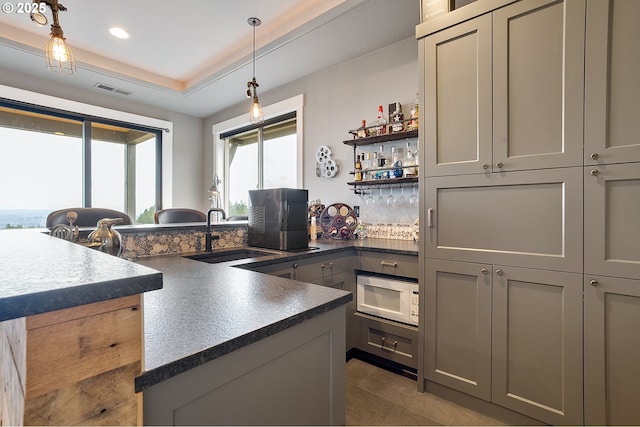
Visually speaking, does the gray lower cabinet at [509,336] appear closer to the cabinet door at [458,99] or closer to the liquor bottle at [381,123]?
the cabinet door at [458,99]

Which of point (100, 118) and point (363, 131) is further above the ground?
point (100, 118)

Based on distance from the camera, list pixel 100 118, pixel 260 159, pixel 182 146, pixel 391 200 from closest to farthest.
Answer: pixel 391 200
pixel 100 118
pixel 260 159
pixel 182 146

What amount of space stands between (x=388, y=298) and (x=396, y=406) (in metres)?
0.64

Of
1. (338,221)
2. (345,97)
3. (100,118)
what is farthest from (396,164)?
(100,118)

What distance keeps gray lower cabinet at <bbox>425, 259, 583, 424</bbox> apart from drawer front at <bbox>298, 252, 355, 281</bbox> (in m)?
0.62

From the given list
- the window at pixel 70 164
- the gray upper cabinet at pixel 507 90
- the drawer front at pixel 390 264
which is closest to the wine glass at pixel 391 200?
the drawer front at pixel 390 264

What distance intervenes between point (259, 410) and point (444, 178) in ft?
4.93

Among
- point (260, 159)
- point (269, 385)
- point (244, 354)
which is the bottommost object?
point (269, 385)

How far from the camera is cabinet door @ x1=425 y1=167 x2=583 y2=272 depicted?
140cm

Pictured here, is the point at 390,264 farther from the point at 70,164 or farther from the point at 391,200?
the point at 70,164

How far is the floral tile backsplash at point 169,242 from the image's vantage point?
1751mm

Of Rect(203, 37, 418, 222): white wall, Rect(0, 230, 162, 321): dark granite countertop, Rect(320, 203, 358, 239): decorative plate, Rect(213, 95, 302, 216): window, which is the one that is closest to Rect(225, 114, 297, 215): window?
Rect(213, 95, 302, 216): window

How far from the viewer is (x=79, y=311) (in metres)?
0.43

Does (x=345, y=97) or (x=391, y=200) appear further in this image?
(x=345, y=97)
